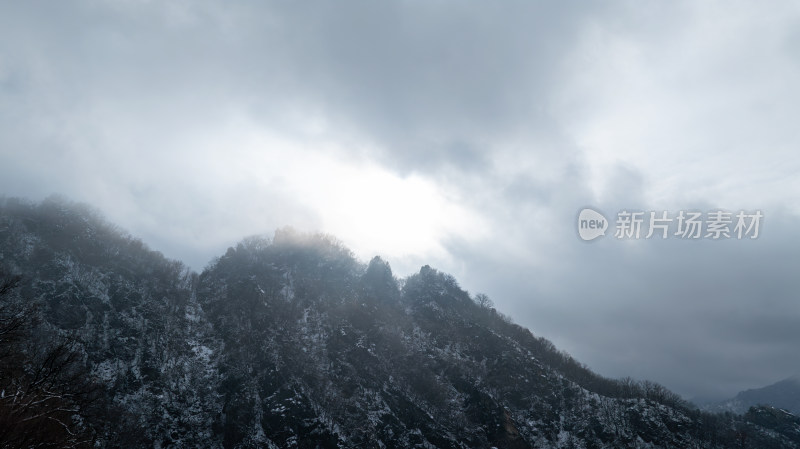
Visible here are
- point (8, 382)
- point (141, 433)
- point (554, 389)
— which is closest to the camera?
point (8, 382)

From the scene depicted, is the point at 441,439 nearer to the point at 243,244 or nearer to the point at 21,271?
the point at 243,244

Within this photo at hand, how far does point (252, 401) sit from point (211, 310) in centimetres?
3697

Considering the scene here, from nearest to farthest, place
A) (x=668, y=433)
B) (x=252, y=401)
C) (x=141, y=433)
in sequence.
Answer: (x=141, y=433) < (x=252, y=401) < (x=668, y=433)

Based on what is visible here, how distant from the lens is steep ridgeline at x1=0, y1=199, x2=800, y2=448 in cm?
8581

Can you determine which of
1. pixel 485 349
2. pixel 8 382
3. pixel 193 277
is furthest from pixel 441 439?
pixel 193 277

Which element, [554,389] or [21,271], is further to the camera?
[554,389]

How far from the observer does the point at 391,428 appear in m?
92.4

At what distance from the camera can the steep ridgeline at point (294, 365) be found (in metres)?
85.8

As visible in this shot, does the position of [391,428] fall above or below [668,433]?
below

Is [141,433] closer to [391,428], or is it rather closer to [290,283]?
[391,428]

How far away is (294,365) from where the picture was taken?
338ft

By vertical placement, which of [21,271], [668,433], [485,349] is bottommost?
[21,271]

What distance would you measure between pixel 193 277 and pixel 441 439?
92.9 metres

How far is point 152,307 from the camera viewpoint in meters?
107
